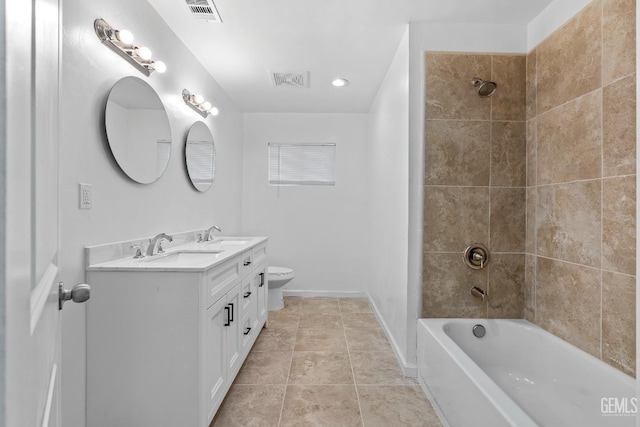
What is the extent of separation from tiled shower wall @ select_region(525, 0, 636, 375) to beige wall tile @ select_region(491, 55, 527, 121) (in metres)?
0.05

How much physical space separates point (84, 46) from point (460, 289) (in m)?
2.45

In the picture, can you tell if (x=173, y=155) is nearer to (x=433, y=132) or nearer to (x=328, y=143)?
(x=433, y=132)

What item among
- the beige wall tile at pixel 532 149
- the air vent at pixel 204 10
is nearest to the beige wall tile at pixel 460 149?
the beige wall tile at pixel 532 149

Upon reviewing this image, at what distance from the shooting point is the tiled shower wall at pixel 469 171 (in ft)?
6.85

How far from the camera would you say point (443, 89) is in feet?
6.84

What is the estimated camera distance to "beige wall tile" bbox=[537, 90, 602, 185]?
1583mm

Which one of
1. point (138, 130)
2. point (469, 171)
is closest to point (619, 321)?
point (469, 171)

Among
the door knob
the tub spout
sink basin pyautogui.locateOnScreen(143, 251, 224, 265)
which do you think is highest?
the door knob

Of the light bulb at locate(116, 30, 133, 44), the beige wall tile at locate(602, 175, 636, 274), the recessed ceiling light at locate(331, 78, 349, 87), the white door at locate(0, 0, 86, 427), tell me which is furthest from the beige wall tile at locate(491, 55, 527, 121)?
the white door at locate(0, 0, 86, 427)

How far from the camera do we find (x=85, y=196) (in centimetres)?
142

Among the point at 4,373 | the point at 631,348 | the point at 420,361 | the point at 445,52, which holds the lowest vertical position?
the point at 420,361

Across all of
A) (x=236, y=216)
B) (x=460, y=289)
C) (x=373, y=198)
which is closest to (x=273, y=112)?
(x=236, y=216)

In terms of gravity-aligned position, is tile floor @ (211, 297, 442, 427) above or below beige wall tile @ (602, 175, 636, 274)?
below

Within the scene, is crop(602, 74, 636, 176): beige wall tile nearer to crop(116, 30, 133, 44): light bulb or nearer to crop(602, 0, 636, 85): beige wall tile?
crop(602, 0, 636, 85): beige wall tile
